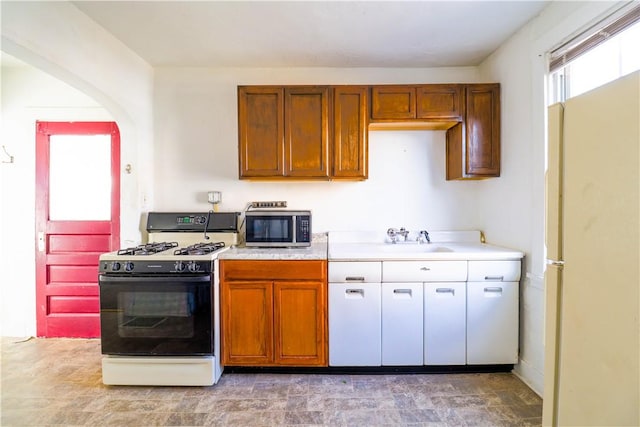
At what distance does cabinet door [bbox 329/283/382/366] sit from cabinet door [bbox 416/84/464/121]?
1.47 metres

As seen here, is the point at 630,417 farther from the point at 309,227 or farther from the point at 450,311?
the point at 309,227

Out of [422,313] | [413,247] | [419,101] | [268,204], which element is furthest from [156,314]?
[419,101]

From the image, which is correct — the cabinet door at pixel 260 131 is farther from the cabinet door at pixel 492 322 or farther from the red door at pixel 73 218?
the cabinet door at pixel 492 322

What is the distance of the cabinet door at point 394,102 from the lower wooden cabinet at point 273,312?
1.34 m

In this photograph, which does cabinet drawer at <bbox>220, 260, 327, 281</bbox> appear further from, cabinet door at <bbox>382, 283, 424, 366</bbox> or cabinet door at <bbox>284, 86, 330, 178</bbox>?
cabinet door at <bbox>284, 86, 330, 178</bbox>

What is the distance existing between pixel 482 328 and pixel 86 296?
346cm

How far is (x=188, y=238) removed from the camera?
2631mm

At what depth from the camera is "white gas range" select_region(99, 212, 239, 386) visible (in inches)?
80.5

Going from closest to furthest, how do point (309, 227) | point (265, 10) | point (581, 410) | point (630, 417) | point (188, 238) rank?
point (630, 417), point (581, 410), point (265, 10), point (309, 227), point (188, 238)

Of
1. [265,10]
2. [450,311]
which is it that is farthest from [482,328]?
[265,10]

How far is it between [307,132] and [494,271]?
1768 mm

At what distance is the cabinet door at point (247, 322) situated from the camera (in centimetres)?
219

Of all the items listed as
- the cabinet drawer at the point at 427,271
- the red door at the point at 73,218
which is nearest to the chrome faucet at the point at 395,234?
the cabinet drawer at the point at 427,271

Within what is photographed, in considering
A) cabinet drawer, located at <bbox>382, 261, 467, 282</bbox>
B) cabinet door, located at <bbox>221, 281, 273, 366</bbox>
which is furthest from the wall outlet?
cabinet drawer, located at <bbox>382, 261, 467, 282</bbox>
